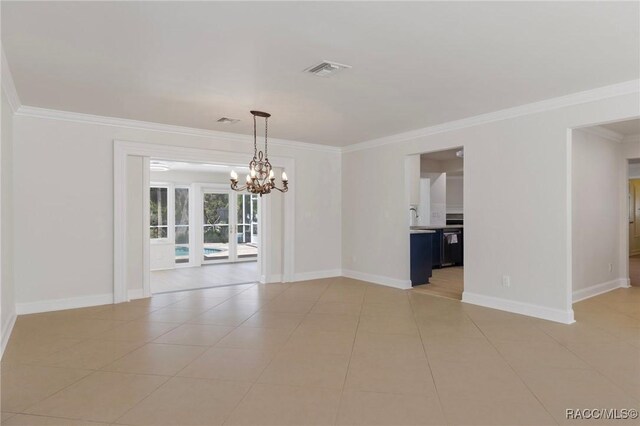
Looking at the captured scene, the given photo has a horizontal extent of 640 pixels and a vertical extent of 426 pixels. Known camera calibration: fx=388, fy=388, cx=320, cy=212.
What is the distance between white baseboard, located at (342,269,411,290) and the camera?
20.5 feet

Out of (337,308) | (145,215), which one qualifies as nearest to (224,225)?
(145,215)

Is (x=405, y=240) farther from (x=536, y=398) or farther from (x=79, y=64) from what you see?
(x=79, y=64)

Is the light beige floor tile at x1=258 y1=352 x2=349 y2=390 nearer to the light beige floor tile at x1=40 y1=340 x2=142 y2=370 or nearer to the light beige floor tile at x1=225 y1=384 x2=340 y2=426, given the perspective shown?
the light beige floor tile at x1=225 y1=384 x2=340 y2=426

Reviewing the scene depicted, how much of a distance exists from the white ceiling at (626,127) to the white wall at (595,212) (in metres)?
0.18

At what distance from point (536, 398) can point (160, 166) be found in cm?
734

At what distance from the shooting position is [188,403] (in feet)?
8.32

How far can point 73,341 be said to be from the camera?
12.2ft

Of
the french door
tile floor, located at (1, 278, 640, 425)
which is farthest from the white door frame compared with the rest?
the french door

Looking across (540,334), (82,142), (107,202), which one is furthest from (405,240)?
(82,142)

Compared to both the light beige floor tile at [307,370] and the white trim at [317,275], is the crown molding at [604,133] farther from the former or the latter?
the light beige floor tile at [307,370]

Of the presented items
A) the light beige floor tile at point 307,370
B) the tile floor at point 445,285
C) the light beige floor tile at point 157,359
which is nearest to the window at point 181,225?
the tile floor at point 445,285

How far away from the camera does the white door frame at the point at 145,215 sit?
17.2ft

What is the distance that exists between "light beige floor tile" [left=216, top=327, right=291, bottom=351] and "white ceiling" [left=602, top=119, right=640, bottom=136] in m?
5.30

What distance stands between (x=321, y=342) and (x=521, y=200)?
293 centimetres
